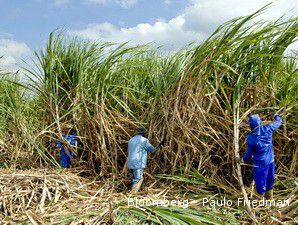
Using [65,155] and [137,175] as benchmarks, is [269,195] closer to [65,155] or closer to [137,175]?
[137,175]

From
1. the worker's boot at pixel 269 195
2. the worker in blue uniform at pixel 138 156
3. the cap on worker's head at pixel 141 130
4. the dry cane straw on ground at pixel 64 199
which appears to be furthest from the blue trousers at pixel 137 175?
the worker's boot at pixel 269 195

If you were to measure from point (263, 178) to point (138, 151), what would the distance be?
121 cm

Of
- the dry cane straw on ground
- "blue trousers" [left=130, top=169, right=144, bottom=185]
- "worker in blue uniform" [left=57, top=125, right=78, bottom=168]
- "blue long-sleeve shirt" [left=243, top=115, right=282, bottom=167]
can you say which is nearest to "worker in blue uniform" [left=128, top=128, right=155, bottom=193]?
"blue trousers" [left=130, top=169, right=144, bottom=185]

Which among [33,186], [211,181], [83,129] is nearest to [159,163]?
[211,181]

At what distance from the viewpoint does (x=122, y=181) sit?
154 inches

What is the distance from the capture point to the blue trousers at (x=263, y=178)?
10.6 ft

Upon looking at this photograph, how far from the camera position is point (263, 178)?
3236 millimetres

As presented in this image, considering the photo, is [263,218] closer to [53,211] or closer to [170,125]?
[170,125]

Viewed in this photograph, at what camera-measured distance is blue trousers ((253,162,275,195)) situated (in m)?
3.24

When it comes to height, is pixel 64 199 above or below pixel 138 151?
below

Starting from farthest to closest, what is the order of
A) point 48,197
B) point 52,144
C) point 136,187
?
point 52,144 → point 136,187 → point 48,197

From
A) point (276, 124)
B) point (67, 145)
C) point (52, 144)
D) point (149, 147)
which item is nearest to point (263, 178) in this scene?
point (276, 124)

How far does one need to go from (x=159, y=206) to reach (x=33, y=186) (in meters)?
1.21

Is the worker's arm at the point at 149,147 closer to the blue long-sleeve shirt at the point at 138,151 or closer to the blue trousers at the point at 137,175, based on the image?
the blue long-sleeve shirt at the point at 138,151
